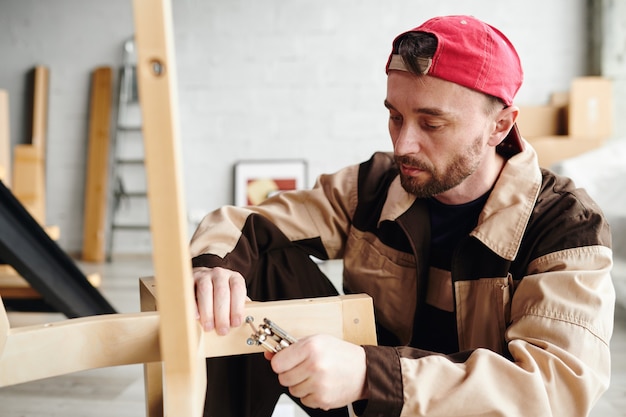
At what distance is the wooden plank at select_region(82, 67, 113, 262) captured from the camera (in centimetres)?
455

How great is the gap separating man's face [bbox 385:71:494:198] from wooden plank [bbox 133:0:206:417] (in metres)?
0.66

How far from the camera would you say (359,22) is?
4.39 m

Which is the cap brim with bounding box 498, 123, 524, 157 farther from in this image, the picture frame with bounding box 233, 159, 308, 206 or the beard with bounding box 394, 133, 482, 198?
the picture frame with bounding box 233, 159, 308, 206

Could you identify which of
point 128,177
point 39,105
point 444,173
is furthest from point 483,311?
point 39,105

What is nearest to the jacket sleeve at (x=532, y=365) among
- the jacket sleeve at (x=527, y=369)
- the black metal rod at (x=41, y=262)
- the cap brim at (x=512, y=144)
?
the jacket sleeve at (x=527, y=369)

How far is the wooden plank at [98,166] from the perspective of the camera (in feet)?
14.9

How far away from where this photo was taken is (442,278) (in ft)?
4.02

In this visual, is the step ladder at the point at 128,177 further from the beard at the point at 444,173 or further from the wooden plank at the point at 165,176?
the wooden plank at the point at 165,176

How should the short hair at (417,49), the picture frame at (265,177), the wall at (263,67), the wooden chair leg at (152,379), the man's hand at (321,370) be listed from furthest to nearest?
the picture frame at (265,177) → the wall at (263,67) → the short hair at (417,49) → the wooden chair leg at (152,379) → the man's hand at (321,370)

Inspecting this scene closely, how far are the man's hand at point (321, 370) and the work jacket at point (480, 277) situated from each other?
3 centimetres

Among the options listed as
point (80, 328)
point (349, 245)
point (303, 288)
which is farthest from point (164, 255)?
point (349, 245)

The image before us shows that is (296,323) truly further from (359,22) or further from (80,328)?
(359,22)

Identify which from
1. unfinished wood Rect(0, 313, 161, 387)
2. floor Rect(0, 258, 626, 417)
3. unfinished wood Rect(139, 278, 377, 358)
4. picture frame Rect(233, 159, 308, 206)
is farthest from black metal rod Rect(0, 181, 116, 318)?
picture frame Rect(233, 159, 308, 206)

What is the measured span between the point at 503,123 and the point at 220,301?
74 centimetres
